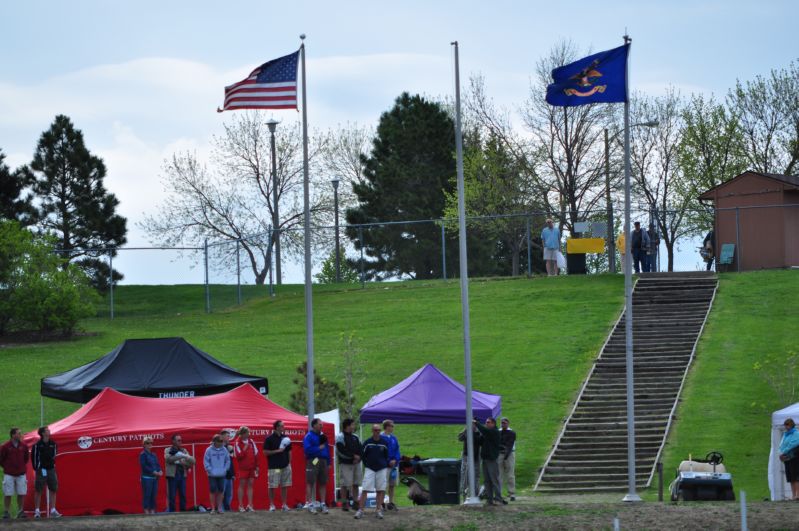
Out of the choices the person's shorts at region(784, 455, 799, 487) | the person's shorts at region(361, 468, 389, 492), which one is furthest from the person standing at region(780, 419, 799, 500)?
the person's shorts at region(361, 468, 389, 492)

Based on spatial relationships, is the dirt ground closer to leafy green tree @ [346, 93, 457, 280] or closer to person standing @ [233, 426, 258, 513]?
person standing @ [233, 426, 258, 513]

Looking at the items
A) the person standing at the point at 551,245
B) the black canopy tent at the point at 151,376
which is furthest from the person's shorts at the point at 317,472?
the person standing at the point at 551,245

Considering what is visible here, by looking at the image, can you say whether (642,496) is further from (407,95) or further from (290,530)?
(407,95)

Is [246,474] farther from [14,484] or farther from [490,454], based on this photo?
[490,454]

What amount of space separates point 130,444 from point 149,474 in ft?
3.36

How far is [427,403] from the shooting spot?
85.2ft

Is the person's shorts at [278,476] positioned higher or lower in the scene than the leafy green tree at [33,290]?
lower

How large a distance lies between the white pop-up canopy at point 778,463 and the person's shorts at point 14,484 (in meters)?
14.0

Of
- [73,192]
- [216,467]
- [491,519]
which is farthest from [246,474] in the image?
[73,192]

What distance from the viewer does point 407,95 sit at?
71.2 meters

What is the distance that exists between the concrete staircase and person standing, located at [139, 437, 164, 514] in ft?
30.5

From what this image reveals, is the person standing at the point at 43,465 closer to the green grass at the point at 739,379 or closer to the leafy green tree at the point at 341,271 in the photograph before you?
the green grass at the point at 739,379

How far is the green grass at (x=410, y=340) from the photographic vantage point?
3338 centimetres

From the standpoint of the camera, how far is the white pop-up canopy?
24109mm
